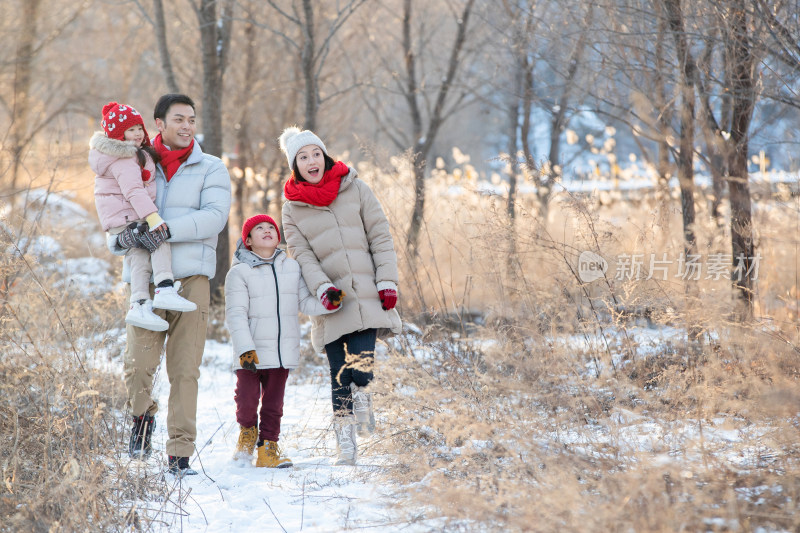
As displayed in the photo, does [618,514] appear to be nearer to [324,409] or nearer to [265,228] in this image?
[265,228]

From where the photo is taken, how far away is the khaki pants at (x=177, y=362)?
11.9 feet

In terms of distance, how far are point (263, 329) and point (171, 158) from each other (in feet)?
3.23

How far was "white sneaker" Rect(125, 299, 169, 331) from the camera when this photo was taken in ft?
11.5

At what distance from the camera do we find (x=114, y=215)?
3.59 m

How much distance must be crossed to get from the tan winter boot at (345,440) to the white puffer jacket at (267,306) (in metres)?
0.43

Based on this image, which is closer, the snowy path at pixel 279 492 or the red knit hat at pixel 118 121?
the snowy path at pixel 279 492

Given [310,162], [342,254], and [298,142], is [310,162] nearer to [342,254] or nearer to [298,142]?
[298,142]

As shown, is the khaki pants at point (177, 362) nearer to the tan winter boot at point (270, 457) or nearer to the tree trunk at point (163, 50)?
the tan winter boot at point (270, 457)

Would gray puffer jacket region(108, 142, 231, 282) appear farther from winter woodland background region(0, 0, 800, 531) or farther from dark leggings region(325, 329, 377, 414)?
dark leggings region(325, 329, 377, 414)

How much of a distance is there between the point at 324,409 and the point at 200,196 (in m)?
1.70

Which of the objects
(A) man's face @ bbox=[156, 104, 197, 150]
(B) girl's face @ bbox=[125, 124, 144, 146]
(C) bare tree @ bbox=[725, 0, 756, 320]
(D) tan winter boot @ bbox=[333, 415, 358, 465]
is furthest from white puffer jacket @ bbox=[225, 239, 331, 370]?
(C) bare tree @ bbox=[725, 0, 756, 320]

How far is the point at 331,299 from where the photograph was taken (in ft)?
12.2

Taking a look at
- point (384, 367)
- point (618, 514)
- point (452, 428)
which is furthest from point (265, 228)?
point (618, 514)

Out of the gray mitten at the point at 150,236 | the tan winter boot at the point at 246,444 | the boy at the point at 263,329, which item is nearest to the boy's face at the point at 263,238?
the boy at the point at 263,329
